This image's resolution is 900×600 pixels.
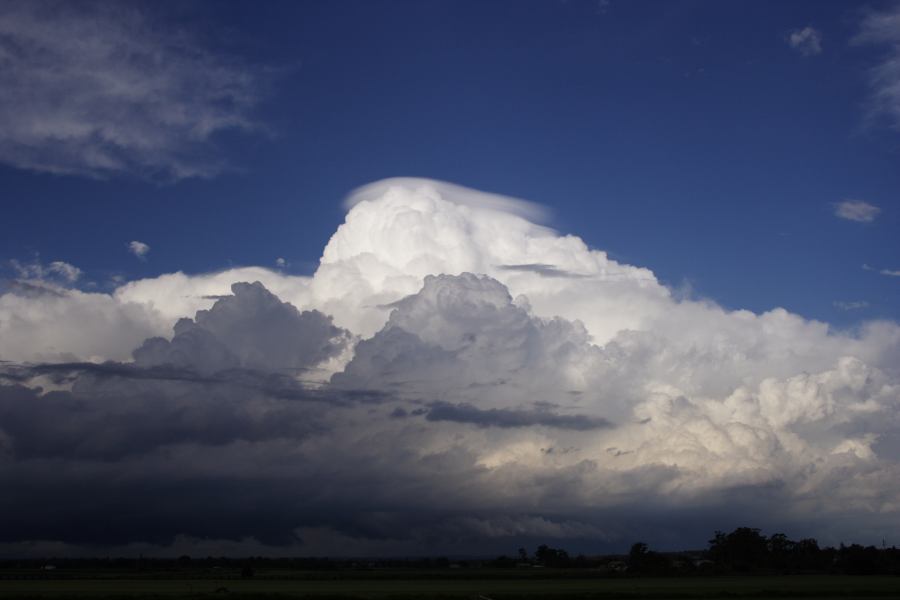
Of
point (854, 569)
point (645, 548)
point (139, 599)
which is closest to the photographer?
point (139, 599)

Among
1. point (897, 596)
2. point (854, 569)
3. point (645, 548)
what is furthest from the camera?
point (645, 548)

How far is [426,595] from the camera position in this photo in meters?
95.0

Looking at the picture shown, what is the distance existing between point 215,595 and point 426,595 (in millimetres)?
22620

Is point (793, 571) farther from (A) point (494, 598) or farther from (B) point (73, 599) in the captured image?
(B) point (73, 599)

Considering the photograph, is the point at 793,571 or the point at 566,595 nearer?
the point at 566,595

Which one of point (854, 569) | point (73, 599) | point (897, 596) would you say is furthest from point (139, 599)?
point (854, 569)

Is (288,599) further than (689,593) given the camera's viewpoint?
No

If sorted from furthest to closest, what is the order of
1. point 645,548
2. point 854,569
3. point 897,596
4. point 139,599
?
point 645,548 < point 854,569 < point 897,596 < point 139,599

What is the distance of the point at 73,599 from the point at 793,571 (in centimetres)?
15248

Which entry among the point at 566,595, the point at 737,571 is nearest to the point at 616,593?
the point at 566,595

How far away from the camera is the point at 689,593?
9931 cm

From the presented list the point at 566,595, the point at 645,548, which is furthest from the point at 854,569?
the point at 566,595

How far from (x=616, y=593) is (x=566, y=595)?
642 centimetres

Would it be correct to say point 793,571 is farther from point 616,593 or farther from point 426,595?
point 426,595
